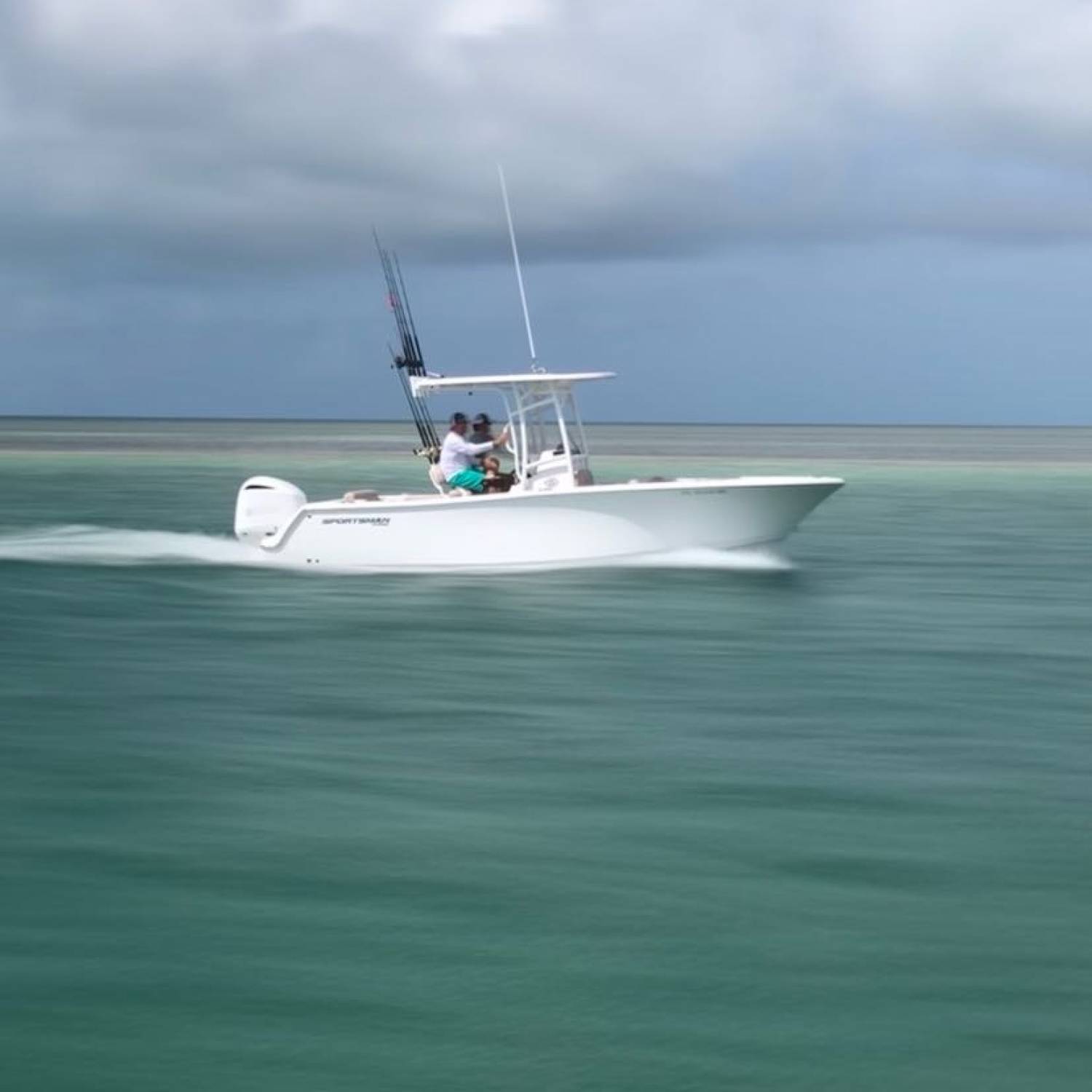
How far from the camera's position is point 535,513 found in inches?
909

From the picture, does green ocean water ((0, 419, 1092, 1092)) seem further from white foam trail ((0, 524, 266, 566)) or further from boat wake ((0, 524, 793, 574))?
white foam trail ((0, 524, 266, 566))

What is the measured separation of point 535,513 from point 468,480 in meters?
1.06

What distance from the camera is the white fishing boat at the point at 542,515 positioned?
76.0 feet

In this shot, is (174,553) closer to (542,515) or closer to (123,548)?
(123,548)

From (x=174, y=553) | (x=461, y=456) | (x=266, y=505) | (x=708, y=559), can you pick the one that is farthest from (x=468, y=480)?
(x=174, y=553)

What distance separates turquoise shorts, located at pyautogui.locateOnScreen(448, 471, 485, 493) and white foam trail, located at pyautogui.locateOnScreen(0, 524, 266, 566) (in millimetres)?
3372

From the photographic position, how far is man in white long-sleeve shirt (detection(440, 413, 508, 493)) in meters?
23.5

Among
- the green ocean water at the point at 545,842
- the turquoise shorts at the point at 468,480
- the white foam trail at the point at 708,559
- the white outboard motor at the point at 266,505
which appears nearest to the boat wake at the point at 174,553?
the white foam trail at the point at 708,559

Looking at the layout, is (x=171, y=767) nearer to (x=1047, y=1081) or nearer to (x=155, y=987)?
(x=155, y=987)

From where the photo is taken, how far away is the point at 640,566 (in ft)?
79.7

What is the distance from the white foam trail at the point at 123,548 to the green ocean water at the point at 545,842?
15.9 feet

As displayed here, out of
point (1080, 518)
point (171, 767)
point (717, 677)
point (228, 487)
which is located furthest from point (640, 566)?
point (228, 487)

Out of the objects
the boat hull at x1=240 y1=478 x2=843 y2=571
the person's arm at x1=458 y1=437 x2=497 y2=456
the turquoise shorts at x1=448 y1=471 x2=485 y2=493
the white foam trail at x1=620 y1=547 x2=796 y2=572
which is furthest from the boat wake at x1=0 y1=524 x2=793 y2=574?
the person's arm at x1=458 y1=437 x2=497 y2=456

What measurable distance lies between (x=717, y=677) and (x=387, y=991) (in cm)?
945
